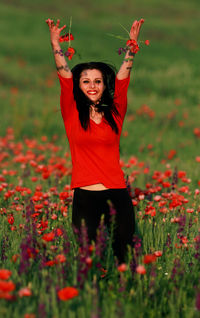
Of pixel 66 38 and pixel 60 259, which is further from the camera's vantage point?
pixel 66 38

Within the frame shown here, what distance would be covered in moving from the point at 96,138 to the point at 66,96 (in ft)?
1.19

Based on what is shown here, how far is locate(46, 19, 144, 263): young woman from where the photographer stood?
105 inches

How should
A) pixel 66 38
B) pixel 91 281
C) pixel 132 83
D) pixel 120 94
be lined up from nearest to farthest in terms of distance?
pixel 91 281
pixel 66 38
pixel 120 94
pixel 132 83

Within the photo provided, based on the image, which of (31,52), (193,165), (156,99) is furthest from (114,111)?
(31,52)

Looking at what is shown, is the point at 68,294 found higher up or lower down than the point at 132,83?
lower down

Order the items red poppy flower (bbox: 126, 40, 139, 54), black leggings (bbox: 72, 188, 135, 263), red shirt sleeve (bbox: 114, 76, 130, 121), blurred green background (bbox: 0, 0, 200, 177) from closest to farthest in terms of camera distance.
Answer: black leggings (bbox: 72, 188, 135, 263) → red poppy flower (bbox: 126, 40, 139, 54) → red shirt sleeve (bbox: 114, 76, 130, 121) → blurred green background (bbox: 0, 0, 200, 177)

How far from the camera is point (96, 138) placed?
2.72 meters

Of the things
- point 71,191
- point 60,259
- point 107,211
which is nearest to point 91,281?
point 60,259

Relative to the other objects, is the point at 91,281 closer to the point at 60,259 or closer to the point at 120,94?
the point at 60,259

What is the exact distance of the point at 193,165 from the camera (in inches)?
253

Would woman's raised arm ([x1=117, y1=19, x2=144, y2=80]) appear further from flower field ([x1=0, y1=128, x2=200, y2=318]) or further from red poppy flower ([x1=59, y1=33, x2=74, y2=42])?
flower field ([x1=0, y1=128, x2=200, y2=318])

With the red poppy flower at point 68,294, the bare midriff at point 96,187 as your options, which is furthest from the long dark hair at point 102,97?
the red poppy flower at point 68,294

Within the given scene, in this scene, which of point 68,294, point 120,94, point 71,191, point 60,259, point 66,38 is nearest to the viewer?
point 68,294

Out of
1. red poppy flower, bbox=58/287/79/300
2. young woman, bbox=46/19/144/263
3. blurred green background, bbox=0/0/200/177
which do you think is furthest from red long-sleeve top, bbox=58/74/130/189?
red poppy flower, bbox=58/287/79/300
